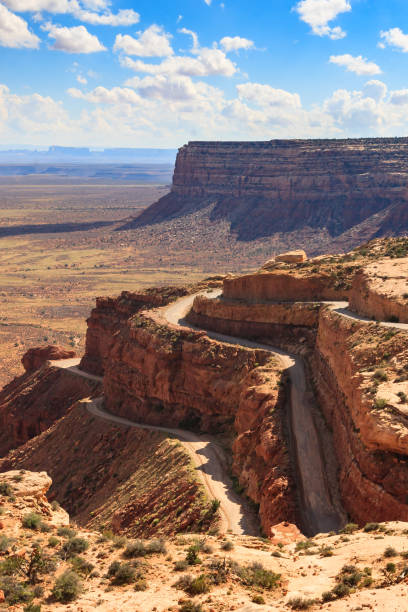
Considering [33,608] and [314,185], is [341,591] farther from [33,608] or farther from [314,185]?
[314,185]

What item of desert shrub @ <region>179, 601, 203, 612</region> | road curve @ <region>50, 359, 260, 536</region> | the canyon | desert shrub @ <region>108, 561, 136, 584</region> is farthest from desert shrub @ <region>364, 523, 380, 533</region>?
the canyon

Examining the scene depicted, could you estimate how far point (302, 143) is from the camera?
178125 mm

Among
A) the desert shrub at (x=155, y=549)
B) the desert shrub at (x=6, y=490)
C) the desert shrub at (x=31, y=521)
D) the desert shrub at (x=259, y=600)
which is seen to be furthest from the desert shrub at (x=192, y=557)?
the desert shrub at (x=6, y=490)

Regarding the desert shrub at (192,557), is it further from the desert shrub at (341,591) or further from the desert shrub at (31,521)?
the desert shrub at (31,521)

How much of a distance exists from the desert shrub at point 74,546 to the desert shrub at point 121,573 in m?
1.80

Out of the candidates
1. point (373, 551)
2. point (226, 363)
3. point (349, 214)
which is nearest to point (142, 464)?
point (226, 363)

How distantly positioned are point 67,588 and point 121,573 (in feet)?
5.70

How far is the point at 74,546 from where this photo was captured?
20766mm

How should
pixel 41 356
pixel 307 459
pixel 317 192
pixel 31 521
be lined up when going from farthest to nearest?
pixel 317 192 < pixel 41 356 < pixel 307 459 < pixel 31 521

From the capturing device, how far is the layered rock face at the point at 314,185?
16462 cm

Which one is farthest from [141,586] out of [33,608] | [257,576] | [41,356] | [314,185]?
[314,185]

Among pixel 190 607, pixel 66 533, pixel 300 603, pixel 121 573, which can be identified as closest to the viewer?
pixel 300 603

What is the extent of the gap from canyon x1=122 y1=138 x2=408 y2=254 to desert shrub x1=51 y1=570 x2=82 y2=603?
13956 centimetres

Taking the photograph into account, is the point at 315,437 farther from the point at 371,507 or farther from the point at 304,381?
the point at 371,507
